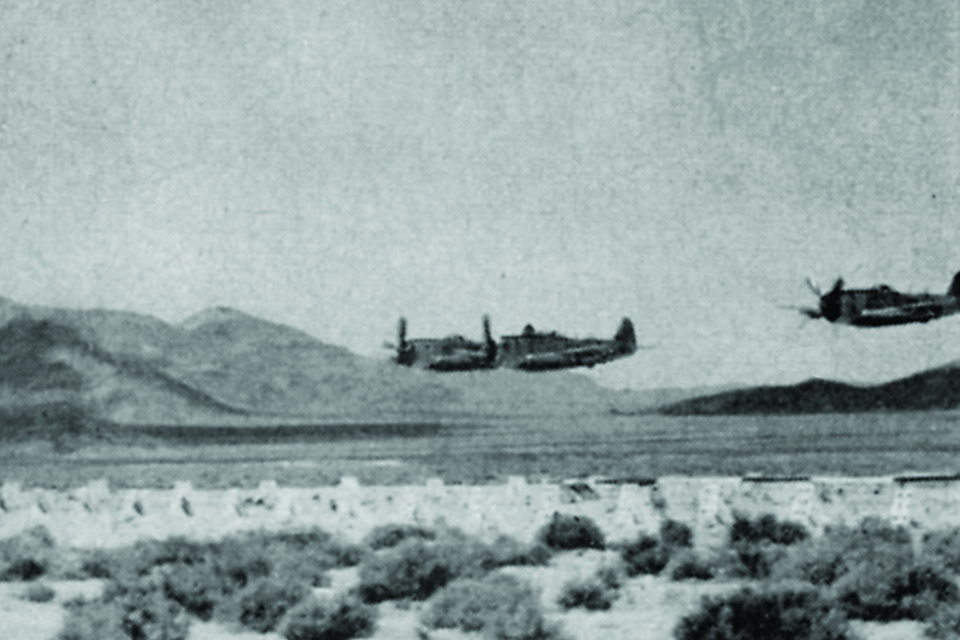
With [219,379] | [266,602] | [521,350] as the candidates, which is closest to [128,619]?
[266,602]

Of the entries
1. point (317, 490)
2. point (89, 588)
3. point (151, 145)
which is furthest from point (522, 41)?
point (89, 588)

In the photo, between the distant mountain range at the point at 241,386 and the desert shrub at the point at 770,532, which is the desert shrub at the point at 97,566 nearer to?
the distant mountain range at the point at 241,386

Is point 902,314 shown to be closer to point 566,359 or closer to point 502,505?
point 566,359

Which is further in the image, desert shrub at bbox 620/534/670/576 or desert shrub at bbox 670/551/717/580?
desert shrub at bbox 620/534/670/576

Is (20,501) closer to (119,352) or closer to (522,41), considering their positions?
(119,352)

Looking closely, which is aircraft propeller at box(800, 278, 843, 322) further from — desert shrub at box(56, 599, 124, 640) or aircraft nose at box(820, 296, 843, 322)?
desert shrub at box(56, 599, 124, 640)

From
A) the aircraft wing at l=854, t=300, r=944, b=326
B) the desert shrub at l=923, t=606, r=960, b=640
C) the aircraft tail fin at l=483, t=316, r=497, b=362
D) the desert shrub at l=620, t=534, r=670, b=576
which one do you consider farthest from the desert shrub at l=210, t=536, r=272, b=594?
the aircraft wing at l=854, t=300, r=944, b=326
